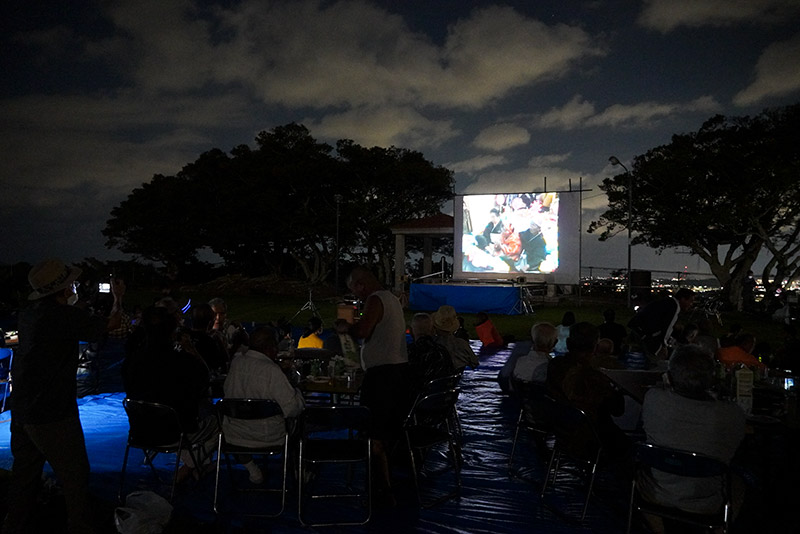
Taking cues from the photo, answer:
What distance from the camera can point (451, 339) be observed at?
6156mm

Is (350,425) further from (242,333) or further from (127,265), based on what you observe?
(127,265)

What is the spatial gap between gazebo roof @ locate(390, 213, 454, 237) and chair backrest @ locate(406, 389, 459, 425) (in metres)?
21.1

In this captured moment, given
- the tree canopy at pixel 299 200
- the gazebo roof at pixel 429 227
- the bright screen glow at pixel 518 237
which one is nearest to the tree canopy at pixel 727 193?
the bright screen glow at pixel 518 237

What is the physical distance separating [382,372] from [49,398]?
77.7 inches

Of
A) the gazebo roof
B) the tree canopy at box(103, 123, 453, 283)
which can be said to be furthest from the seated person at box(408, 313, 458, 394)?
the tree canopy at box(103, 123, 453, 283)

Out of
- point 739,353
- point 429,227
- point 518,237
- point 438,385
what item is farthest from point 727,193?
point 438,385

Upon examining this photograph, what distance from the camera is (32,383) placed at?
2.83m

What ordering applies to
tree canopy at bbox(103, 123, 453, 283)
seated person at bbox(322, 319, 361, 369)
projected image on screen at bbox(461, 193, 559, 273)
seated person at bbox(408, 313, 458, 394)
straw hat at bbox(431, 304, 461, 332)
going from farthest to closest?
tree canopy at bbox(103, 123, 453, 283)
projected image on screen at bbox(461, 193, 559, 273)
straw hat at bbox(431, 304, 461, 332)
seated person at bbox(322, 319, 361, 369)
seated person at bbox(408, 313, 458, 394)

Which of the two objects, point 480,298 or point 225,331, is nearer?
point 225,331

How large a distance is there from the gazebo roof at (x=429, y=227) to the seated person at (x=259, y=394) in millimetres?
21790

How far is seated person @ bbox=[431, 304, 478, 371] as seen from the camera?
5992 mm

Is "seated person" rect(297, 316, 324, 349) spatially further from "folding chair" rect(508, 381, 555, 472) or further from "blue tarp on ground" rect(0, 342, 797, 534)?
"folding chair" rect(508, 381, 555, 472)

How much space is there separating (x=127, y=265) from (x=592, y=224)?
2867cm

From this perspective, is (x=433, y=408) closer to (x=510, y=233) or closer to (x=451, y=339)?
(x=451, y=339)
